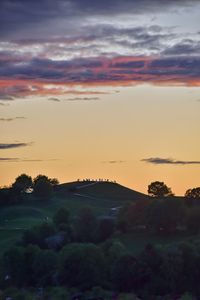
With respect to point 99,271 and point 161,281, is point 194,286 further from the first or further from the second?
point 99,271

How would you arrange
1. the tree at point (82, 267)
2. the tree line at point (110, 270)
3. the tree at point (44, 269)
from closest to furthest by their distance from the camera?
the tree line at point (110, 270) → the tree at point (82, 267) → the tree at point (44, 269)

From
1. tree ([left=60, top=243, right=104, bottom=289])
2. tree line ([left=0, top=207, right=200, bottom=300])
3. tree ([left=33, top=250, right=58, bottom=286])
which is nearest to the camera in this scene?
tree line ([left=0, top=207, right=200, bottom=300])

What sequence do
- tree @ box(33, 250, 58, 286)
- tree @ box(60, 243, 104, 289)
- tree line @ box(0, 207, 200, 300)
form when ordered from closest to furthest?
tree line @ box(0, 207, 200, 300), tree @ box(60, 243, 104, 289), tree @ box(33, 250, 58, 286)

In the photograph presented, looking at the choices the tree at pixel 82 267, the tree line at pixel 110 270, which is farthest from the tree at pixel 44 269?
the tree at pixel 82 267

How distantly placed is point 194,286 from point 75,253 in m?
20.2

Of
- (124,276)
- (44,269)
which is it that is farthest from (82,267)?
(124,276)

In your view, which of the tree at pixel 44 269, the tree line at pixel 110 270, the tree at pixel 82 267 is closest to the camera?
the tree line at pixel 110 270

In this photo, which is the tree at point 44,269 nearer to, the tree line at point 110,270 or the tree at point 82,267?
the tree line at point 110,270

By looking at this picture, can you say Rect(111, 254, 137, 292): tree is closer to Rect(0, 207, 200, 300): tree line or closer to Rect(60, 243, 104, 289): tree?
Rect(0, 207, 200, 300): tree line

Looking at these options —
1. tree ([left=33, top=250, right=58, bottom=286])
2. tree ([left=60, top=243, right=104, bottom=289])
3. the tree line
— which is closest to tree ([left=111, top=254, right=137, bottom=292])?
the tree line

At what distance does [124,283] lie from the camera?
150 meters

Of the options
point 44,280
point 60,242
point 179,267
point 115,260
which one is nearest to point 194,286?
point 179,267

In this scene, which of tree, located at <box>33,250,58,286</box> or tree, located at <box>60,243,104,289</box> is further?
tree, located at <box>33,250,58,286</box>

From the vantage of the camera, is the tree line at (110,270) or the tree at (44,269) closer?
the tree line at (110,270)
